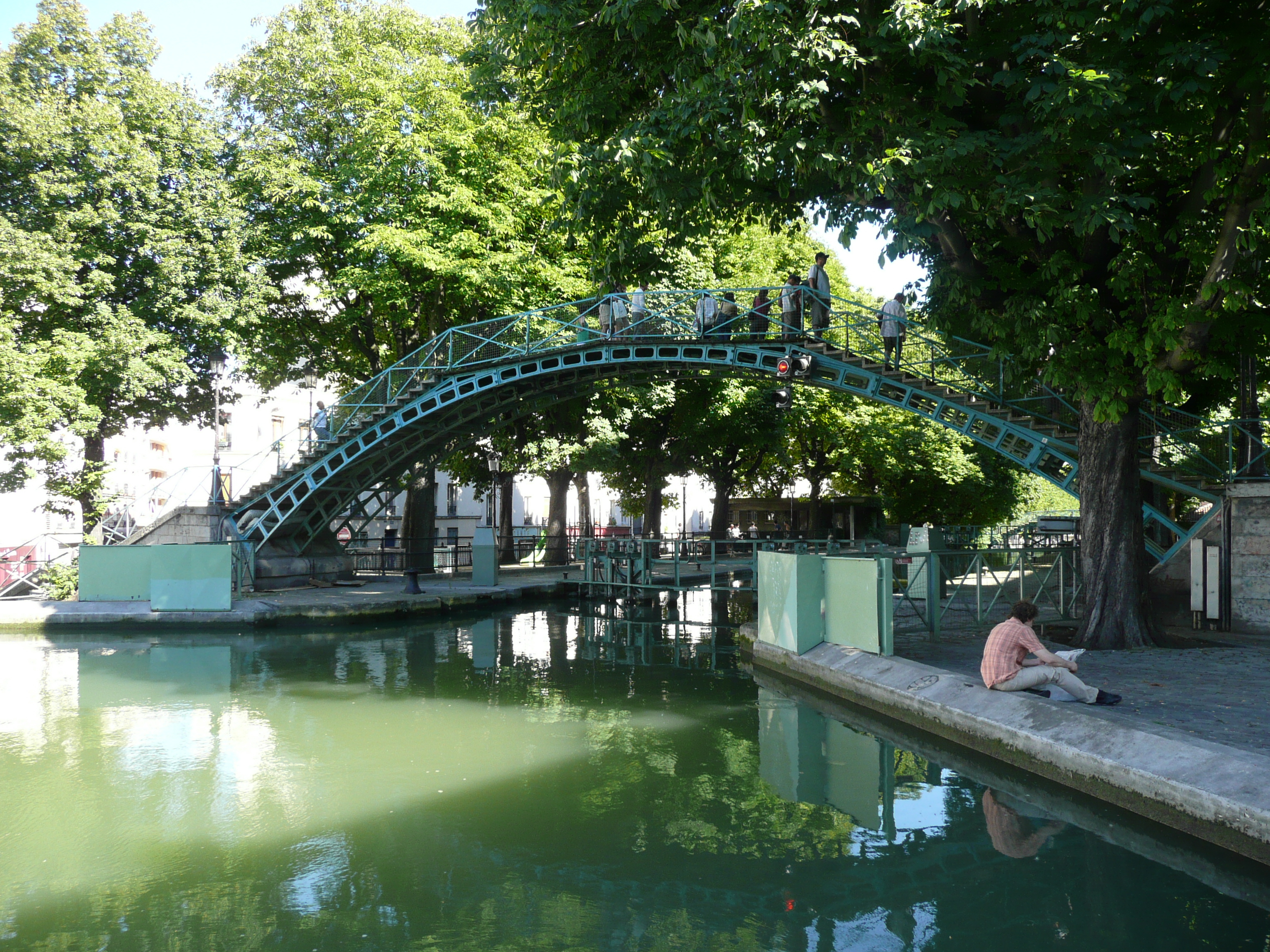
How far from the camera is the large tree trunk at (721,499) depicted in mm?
37125

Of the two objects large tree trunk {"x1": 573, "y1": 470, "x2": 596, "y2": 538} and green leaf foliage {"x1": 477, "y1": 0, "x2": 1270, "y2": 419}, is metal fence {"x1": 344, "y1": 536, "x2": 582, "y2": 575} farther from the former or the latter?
green leaf foliage {"x1": 477, "y1": 0, "x2": 1270, "y2": 419}

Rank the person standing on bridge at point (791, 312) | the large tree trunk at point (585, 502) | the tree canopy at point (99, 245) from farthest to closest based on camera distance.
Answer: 1. the large tree trunk at point (585, 502)
2. the tree canopy at point (99, 245)
3. the person standing on bridge at point (791, 312)

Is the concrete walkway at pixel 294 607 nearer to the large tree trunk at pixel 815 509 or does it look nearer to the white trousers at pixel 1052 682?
the white trousers at pixel 1052 682

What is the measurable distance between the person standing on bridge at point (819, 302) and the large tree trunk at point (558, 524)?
14.9m

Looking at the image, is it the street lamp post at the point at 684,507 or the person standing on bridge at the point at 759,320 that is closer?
the person standing on bridge at the point at 759,320

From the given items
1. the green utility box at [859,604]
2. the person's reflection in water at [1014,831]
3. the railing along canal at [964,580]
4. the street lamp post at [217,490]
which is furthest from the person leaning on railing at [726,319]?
the person's reflection in water at [1014,831]

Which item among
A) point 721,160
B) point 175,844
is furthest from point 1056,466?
point 175,844

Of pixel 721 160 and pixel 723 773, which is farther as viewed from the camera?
pixel 721 160

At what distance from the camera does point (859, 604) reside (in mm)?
12211

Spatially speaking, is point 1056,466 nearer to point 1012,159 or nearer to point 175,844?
point 1012,159

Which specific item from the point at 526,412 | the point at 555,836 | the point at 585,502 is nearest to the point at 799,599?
the point at 555,836

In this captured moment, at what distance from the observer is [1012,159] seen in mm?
→ 10922

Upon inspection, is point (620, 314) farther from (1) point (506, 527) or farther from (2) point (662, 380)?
(1) point (506, 527)

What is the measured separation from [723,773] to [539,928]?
3491mm
